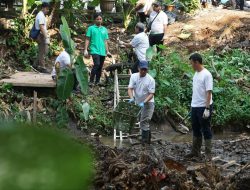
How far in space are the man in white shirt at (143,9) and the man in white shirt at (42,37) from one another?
3893mm

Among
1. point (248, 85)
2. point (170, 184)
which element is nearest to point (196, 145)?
point (170, 184)

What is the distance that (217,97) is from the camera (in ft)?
37.4

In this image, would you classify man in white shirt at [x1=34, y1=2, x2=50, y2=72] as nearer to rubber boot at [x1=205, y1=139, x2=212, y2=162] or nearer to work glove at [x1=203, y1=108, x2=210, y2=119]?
rubber boot at [x1=205, y1=139, x2=212, y2=162]

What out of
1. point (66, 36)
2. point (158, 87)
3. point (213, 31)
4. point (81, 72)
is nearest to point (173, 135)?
point (158, 87)

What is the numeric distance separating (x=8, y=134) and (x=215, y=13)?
56.4 feet

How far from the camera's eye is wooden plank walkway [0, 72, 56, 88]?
962 cm

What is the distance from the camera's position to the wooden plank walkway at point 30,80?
9.62m

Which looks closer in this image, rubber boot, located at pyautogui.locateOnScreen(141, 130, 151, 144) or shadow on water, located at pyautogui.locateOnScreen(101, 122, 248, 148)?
rubber boot, located at pyautogui.locateOnScreen(141, 130, 151, 144)

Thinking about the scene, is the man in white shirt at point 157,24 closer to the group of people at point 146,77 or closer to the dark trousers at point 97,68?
the group of people at point 146,77

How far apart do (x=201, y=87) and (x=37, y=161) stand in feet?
22.3

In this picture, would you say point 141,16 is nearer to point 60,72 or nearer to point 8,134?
point 60,72

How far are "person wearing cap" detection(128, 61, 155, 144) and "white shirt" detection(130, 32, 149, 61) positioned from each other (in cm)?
196

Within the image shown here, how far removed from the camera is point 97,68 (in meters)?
10.9

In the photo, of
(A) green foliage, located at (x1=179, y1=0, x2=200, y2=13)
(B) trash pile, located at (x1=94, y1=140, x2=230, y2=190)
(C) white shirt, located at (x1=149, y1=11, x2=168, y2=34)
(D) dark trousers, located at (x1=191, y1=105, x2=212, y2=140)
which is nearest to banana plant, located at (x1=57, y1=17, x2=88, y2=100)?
(D) dark trousers, located at (x1=191, y1=105, x2=212, y2=140)
